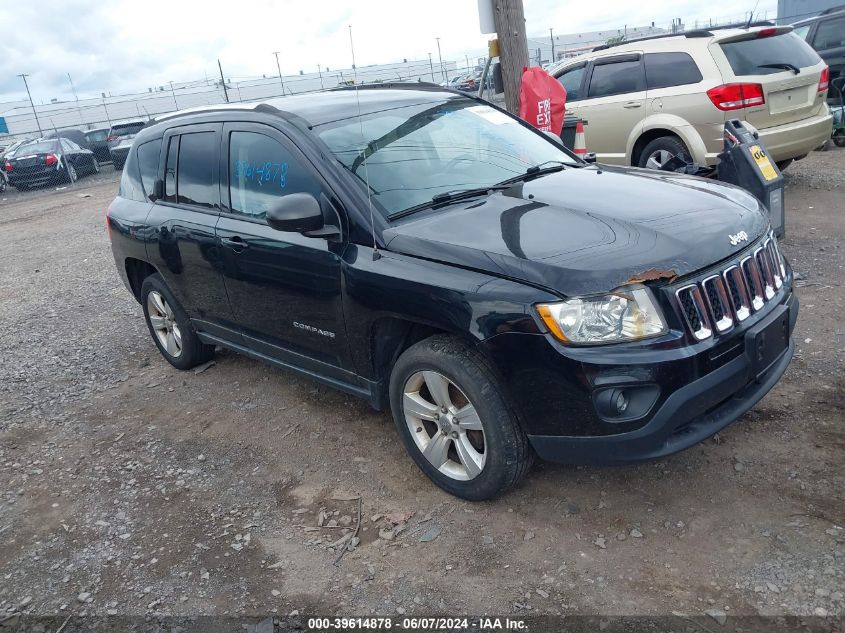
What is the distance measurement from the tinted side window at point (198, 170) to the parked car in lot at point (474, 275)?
15 millimetres

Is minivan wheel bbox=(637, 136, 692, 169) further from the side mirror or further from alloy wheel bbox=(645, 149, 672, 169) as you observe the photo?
the side mirror

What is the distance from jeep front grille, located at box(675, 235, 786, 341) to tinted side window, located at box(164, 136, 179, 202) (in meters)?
3.41

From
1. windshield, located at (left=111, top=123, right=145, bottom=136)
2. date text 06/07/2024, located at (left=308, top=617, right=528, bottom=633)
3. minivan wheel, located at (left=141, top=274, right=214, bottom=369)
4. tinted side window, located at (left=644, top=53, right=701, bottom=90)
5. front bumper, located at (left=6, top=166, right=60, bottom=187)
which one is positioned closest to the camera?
date text 06/07/2024, located at (left=308, top=617, right=528, bottom=633)

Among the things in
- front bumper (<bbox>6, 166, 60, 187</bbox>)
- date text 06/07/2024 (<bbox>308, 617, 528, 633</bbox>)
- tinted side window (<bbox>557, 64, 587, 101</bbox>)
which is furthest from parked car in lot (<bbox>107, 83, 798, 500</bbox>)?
front bumper (<bbox>6, 166, 60, 187</bbox>)

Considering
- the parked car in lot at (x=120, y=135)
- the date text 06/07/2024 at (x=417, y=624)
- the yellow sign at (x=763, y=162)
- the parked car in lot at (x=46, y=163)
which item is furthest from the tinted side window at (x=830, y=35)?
the parked car in lot at (x=46, y=163)

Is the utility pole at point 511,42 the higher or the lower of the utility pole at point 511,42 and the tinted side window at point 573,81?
the higher

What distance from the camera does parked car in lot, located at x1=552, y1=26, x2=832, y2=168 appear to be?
23.9ft

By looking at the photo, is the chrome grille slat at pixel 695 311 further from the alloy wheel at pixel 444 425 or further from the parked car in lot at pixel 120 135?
the parked car in lot at pixel 120 135

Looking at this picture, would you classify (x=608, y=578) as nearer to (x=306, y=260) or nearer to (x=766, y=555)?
(x=766, y=555)

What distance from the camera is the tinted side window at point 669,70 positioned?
24.8ft

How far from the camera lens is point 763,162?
17.1 feet

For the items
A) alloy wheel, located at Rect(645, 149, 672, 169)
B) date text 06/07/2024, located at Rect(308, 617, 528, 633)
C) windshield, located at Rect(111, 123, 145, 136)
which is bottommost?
date text 06/07/2024, located at Rect(308, 617, 528, 633)

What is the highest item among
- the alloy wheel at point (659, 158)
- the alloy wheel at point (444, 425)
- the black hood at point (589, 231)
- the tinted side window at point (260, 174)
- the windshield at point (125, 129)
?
the windshield at point (125, 129)

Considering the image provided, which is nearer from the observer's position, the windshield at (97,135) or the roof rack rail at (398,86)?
the roof rack rail at (398,86)
